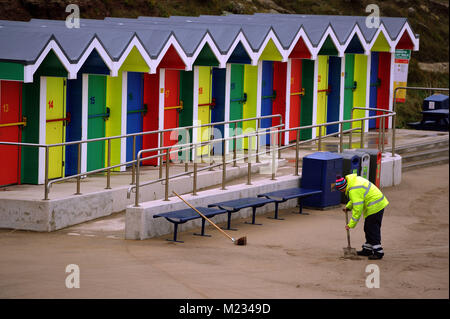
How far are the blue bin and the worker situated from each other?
378 centimetres

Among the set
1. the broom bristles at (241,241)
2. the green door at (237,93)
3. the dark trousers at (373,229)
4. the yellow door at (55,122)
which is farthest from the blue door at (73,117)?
the dark trousers at (373,229)

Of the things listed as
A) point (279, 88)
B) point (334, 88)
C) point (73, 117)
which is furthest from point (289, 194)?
point (334, 88)

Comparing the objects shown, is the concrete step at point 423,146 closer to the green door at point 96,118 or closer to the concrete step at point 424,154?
the concrete step at point 424,154

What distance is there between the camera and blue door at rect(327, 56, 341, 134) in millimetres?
25656

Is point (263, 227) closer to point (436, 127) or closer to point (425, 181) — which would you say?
point (425, 181)

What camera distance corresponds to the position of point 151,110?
66.6ft

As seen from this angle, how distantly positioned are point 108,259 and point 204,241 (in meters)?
2.23

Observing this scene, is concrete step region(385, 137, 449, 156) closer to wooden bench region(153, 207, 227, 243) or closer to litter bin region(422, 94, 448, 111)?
litter bin region(422, 94, 448, 111)

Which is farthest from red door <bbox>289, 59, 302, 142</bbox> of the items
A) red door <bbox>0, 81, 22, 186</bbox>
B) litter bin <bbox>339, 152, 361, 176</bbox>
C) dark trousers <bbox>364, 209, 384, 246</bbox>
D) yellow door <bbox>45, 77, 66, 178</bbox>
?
dark trousers <bbox>364, 209, 384, 246</bbox>

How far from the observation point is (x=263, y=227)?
1605 cm

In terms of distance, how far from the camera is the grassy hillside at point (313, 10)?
2858cm

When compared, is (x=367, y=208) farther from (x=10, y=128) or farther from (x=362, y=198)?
(x=10, y=128)
